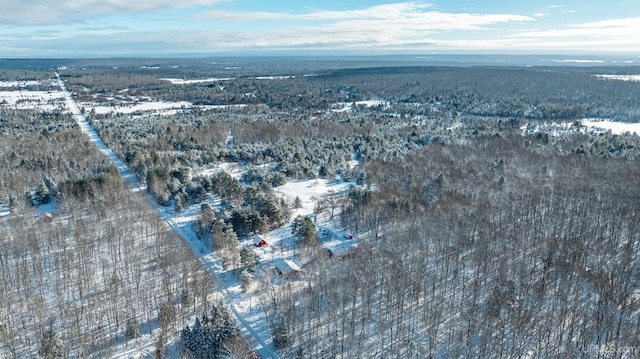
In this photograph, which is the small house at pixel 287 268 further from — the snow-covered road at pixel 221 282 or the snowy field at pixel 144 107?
the snowy field at pixel 144 107

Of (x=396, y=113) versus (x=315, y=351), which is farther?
(x=396, y=113)

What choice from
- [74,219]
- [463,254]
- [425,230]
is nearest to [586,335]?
[463,254]

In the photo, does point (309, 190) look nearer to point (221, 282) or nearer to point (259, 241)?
point (259, 241)

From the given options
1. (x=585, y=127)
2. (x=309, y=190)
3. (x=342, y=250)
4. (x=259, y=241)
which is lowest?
(x=342, y=250)

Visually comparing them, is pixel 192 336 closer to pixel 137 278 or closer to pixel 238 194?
pixel 137 278

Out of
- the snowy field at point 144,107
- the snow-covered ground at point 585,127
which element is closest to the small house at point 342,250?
the snow-covered ground at point 585,127

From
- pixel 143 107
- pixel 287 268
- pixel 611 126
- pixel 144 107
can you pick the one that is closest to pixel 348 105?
pixel 144 107
